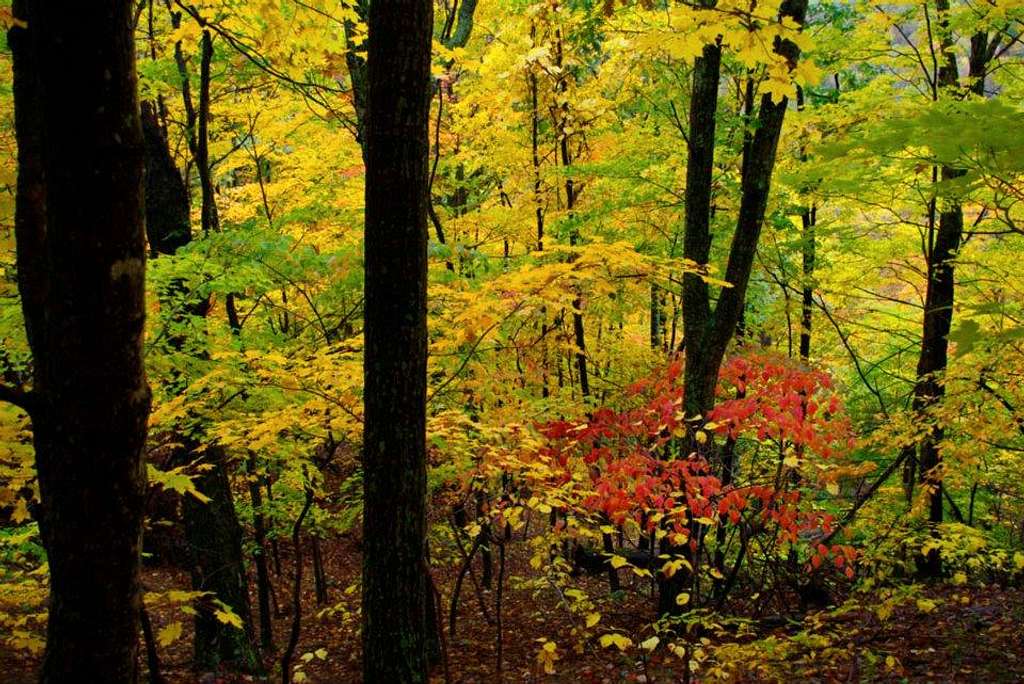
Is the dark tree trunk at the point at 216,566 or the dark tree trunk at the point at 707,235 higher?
the dark tree trunk at the point at 707,235

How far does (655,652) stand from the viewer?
684 cm

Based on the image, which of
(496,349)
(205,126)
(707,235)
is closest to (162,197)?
(205,126)

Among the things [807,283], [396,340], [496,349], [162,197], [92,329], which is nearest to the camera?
[92,329]

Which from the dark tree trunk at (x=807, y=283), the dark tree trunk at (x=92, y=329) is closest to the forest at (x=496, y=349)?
the dark tree trunk at (x=92, y=329)

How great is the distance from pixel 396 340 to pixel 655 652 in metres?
5.19

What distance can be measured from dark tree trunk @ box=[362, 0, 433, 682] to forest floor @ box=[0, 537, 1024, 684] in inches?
69.9

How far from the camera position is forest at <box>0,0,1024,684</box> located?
194cm

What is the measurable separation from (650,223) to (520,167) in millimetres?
2484

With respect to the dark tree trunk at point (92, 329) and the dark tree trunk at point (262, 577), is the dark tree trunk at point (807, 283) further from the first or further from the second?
the dark tree trunk at point (92, 329)

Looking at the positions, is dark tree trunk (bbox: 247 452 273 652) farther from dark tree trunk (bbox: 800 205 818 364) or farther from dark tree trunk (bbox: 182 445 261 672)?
dark tree trunk (bbox: 800 205 818 364)

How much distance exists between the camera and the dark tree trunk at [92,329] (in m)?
1.79

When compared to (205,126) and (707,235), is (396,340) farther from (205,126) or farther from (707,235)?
(205,126)

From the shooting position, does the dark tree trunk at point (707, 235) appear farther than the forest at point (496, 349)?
Yes

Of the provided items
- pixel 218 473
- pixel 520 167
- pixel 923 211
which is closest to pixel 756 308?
pixel 923 211
